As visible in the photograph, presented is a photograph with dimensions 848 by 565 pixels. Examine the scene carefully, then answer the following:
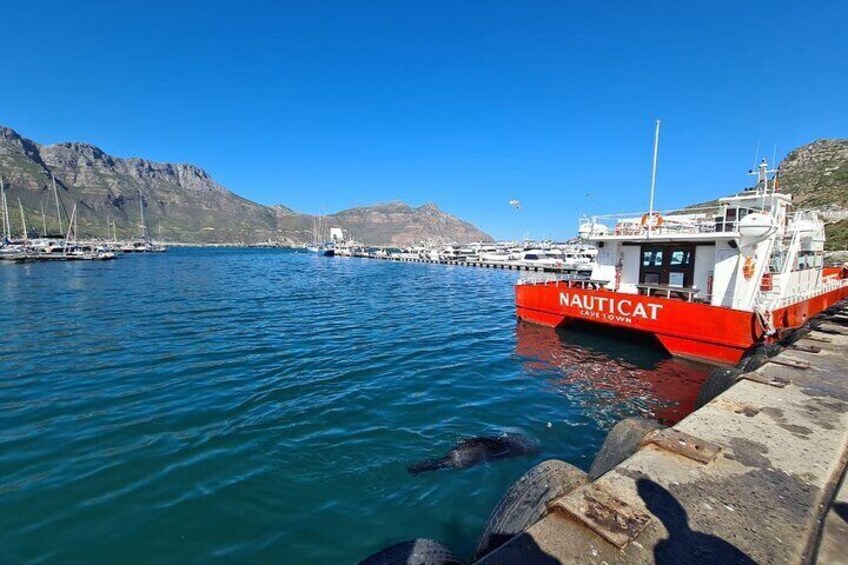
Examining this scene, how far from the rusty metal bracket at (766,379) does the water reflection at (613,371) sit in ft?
6.78

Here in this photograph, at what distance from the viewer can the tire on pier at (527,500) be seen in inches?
166

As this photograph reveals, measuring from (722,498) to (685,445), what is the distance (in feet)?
2.92

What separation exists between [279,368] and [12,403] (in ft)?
18.6

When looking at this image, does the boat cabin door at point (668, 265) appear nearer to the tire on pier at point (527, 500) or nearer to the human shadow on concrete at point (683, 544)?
the tire on pier at point (527, 500)

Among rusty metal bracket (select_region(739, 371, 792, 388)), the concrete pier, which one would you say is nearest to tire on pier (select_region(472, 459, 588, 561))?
rusty metal bracket (select_region(739, 371, 792, 388))

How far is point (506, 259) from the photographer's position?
265ft

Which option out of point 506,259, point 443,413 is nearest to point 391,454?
point 443,413

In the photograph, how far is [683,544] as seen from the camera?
121 inches

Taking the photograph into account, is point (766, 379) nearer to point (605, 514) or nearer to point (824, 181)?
point (605, 514)

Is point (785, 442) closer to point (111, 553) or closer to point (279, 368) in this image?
point (111, 553)

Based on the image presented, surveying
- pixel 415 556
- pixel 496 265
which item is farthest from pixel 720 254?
pixel 496 265

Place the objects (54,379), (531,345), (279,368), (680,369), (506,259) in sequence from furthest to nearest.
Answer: (506,259)
(531,345)
(680,369)
(279,368)
(54,379)

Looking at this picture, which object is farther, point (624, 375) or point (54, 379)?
point (624, 375)

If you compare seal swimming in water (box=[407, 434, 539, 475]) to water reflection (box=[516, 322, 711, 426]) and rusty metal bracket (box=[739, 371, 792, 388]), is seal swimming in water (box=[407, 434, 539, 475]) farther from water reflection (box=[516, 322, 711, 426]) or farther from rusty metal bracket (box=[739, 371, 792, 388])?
rusty metal bracket (box=[739, 371, 792, 388])
